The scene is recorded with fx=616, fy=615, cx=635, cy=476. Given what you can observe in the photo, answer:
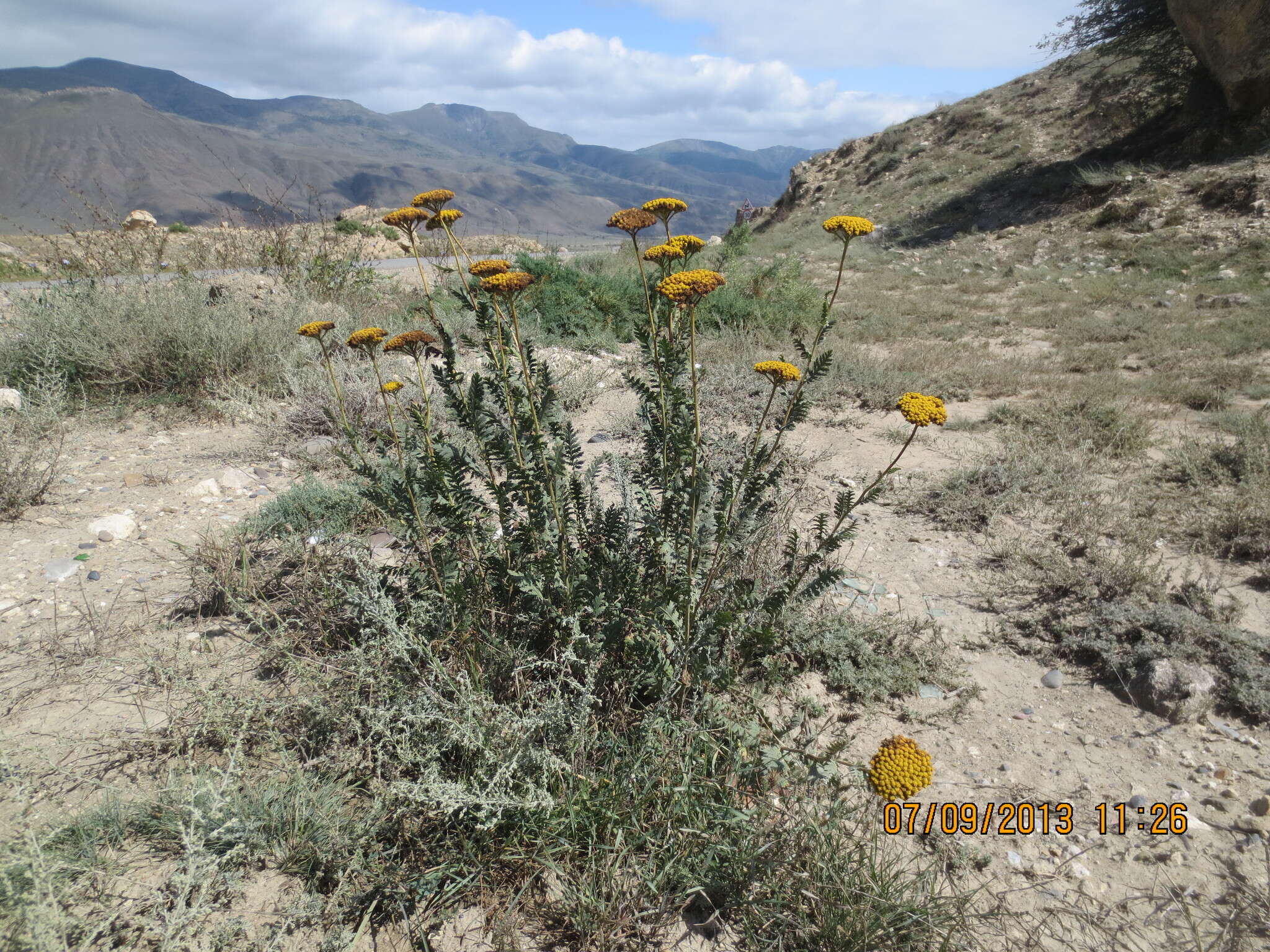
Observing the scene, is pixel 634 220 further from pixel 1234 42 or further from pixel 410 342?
pixel 1234 42

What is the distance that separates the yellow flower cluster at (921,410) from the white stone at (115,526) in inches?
155

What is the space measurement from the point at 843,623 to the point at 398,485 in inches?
75.7

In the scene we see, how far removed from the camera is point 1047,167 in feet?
49.1

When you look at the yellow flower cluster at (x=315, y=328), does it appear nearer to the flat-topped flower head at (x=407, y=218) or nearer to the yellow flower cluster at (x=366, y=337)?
the yellow flower cluster at (x=366, y=337)

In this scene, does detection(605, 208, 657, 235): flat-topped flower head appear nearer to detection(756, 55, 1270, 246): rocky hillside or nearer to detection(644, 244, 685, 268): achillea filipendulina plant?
detection(644, 244, 685, 268): achillea filipendulina plant

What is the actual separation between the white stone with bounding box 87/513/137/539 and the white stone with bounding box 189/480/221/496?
406 mm

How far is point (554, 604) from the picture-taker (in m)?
2.31

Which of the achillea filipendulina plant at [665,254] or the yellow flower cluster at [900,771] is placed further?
the achillea filipendulina plant at [665,254]

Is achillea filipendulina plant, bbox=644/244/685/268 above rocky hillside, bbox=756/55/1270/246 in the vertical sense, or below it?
below

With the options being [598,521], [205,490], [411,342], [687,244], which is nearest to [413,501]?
[411,342]

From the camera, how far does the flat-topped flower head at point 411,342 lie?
2.09 metres

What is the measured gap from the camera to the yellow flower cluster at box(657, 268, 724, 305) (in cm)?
164

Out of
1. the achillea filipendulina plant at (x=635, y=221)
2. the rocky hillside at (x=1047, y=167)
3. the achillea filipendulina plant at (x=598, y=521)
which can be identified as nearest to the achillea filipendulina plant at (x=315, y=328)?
the achillea filipendulina plant at (x=598, y=521)
